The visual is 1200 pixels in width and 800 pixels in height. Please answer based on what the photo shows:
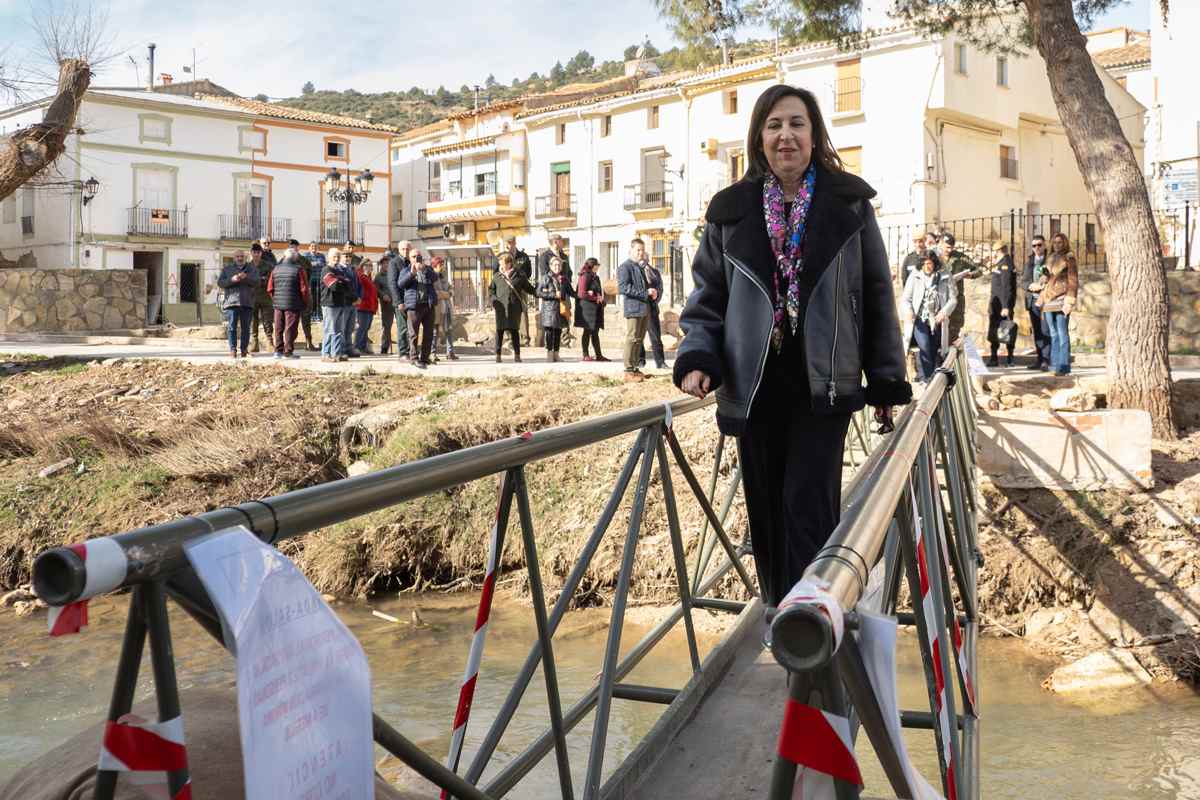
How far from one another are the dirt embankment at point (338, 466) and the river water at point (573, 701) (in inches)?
24.2

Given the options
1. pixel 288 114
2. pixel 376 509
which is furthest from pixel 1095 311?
pixel 288 114

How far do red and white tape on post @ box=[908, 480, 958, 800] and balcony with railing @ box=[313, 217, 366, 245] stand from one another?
4118cm

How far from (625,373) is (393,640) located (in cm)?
429

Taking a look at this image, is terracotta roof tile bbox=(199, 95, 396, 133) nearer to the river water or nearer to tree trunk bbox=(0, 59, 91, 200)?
tree trunk bbox=(0, 59, 91, 200)

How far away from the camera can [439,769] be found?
5.36ft

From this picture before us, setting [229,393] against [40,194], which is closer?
[229,393]

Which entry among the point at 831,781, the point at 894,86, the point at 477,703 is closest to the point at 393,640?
the point at 477,703

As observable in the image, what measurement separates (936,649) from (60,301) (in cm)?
2543

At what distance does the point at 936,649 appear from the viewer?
7.12 feet

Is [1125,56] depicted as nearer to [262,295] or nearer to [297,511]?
[262,295]

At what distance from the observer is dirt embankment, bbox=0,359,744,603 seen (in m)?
9.34

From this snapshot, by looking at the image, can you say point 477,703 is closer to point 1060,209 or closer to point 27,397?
point 27,397

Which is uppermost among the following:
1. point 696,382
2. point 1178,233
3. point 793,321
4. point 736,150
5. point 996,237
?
point 736,150

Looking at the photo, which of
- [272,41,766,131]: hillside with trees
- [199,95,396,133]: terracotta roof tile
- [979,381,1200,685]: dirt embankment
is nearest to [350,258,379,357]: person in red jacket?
[979,381,1200,685]: dirt embankment
